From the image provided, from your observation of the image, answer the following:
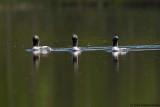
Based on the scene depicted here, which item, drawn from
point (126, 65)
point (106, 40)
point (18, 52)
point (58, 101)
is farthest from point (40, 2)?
point (58, 101)

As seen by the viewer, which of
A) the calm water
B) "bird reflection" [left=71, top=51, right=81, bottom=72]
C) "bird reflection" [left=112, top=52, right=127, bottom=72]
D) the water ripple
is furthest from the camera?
the water ripple

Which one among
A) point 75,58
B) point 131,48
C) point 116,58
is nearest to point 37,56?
point 75,58

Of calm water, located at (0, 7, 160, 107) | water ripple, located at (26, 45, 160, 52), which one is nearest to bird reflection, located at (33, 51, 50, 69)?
calm water, located at (0, 7, 160, 107)

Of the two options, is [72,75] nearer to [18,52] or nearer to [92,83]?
[92,83]

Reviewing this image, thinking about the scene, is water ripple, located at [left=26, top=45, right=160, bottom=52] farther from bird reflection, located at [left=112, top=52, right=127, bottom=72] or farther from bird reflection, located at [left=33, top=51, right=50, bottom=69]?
bird reflection, located at [left=112, top=52, right=127, bottom=72]

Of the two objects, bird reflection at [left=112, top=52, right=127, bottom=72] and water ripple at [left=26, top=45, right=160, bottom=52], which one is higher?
water ripple at [left=26, top=45, right=160, bottom=52]

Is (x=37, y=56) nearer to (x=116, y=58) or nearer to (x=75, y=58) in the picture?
(x=75, y=58)

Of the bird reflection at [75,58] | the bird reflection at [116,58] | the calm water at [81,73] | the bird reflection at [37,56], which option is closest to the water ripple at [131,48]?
the calm water at [81,73]

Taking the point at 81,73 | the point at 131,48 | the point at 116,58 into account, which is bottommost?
the point at 81,73

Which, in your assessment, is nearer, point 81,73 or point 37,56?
point 81,73

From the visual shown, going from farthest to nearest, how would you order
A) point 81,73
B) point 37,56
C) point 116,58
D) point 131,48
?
point 131,48 < point 37,56 < point 116,58 < point 81,73

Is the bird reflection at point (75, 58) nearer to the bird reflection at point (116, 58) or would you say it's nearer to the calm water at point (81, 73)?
the calm water at point (81, 73)

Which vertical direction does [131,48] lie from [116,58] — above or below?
above

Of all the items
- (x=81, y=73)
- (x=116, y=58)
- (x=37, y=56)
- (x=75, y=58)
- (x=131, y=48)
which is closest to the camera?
(x=81, y=73)
